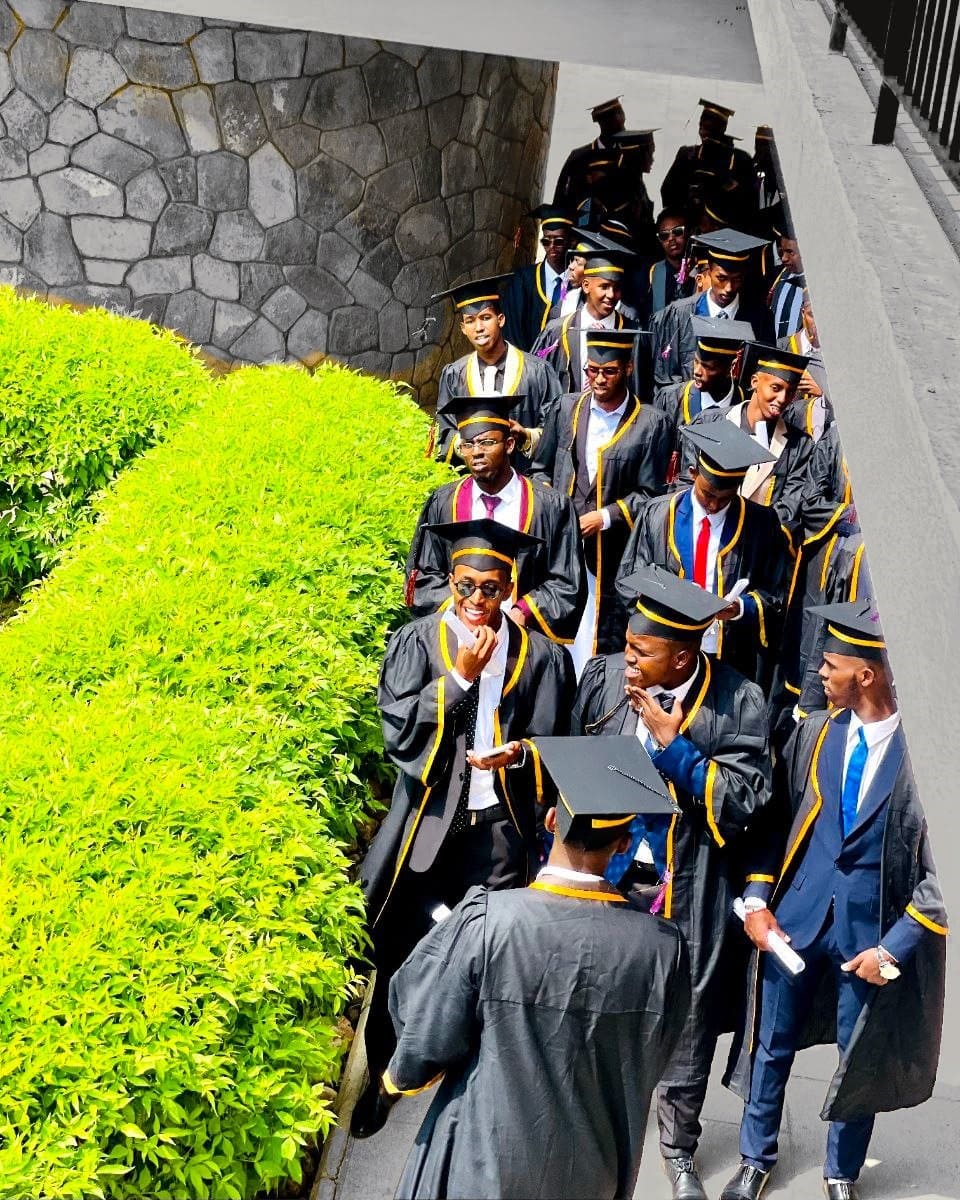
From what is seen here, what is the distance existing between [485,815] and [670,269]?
248 inches

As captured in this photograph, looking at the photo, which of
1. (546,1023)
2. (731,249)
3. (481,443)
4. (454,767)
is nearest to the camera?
(546,1023)

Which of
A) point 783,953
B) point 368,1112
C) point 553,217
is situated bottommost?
point 368,1112

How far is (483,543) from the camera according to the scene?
4.69 meters

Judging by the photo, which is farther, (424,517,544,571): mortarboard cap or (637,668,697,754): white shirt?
(424,517,544,571): mortarboard cap

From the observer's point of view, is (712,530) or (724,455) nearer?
(724,455)

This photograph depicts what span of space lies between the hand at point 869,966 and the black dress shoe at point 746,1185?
760mm

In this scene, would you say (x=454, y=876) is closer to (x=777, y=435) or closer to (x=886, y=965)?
(x=886, y=965)

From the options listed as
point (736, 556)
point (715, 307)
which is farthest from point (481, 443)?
point (715, 307)

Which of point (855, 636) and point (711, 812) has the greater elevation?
point (855, 636)

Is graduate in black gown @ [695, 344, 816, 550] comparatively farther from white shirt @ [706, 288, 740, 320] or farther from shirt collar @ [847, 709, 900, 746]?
shirt collar @ [847, 709, 900, 746]

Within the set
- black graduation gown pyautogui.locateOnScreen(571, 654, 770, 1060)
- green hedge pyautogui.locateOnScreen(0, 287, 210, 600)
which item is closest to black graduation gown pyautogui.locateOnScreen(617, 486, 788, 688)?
black graduation gown pyautogui.locateOnScreen(571, 654, 770, 1060)

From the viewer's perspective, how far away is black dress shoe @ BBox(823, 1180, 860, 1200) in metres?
4.24

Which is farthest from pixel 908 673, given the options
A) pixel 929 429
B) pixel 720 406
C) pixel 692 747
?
A: pixel 720 406

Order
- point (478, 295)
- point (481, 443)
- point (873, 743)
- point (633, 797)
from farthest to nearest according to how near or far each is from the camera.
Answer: point (478, 295), point (481, 443), point (873, 743), point (633, 797)
